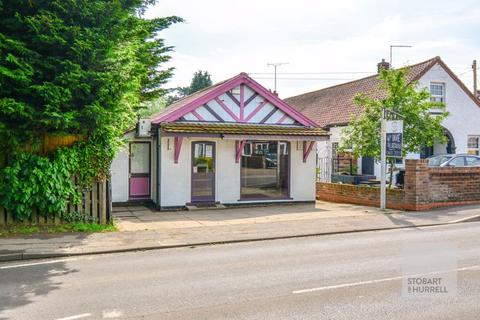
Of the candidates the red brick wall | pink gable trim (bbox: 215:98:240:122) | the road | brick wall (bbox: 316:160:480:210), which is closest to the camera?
the road

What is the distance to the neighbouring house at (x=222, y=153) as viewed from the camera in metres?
15.2

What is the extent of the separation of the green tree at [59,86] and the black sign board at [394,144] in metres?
8.45

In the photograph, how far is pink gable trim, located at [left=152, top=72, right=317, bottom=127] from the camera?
15266mm

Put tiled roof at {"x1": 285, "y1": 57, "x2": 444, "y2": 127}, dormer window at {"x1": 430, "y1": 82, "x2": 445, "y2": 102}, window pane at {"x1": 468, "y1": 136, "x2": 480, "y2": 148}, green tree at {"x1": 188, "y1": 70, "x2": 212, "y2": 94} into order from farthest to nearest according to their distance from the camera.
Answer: green tree at {"x1": 188, "y1": 70, "x2": 212, "y2": 94} → window pane at {"x1": 468, "y1": 136, "x2": 480, "y2": 148} → dormer window at {"x1": 430, "y1": 82, "x2": 445, "y2": 102} → tiled roof at {"x1": 285, "y1": 57, "x2": 444, "y2": 127}

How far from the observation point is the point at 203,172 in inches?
622

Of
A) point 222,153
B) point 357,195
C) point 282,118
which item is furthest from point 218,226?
point 357,195

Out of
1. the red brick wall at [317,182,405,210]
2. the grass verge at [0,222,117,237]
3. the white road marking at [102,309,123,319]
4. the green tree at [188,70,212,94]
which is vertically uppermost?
the green tree at [188,70,212,94]

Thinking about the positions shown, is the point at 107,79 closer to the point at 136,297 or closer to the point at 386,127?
the point at 136,297

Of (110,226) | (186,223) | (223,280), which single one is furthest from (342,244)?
(110,226)

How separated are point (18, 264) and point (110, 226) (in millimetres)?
3550

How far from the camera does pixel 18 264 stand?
26.6 ft

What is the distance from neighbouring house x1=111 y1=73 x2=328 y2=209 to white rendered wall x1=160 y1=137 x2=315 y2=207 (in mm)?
34

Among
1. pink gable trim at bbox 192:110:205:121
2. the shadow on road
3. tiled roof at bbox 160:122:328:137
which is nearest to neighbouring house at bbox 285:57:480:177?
tiled roof at bbox 160:122:328:137

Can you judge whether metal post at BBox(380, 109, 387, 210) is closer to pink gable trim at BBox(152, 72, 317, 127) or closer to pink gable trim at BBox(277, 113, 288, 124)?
pink gable trim at BBox(152, 72, 317, 127)
